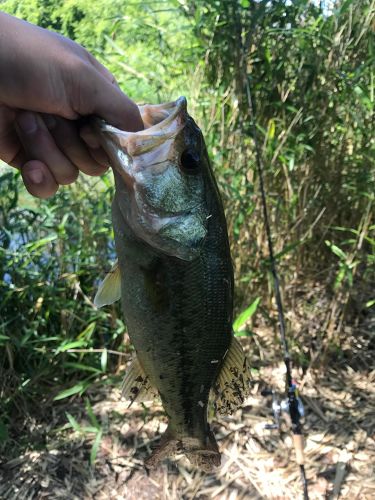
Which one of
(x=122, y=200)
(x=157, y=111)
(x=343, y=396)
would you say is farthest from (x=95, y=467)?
(x=157, y=111)

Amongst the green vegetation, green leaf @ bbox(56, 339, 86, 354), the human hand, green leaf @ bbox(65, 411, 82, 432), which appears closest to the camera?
the human hand

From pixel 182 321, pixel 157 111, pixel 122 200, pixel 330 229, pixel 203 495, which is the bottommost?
pixel 203 495

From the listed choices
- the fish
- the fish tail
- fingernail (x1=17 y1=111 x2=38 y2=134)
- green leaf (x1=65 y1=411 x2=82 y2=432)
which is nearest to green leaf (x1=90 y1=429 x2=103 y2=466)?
green leaf (x1=65 y1=411 x2=82 y2=432)

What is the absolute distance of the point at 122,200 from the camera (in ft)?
4.45

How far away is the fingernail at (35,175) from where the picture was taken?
1563mm

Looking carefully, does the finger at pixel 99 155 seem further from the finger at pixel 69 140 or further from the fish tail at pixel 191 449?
the fish tail at pixel 191 449

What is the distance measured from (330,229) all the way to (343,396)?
46.4 inches

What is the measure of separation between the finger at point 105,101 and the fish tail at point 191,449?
40.8 inches

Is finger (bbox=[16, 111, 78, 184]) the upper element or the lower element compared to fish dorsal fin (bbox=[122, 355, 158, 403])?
upper

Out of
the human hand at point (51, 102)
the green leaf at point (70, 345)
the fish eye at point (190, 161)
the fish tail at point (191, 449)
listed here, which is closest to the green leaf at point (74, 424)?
the green leaf at point (70, 345)

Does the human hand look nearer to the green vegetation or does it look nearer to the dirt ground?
the green vegetation

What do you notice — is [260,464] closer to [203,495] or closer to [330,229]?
[203,495]

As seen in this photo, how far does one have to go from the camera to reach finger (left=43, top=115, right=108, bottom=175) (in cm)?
158

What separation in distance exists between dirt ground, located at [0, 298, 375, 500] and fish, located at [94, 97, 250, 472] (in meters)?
1.31
